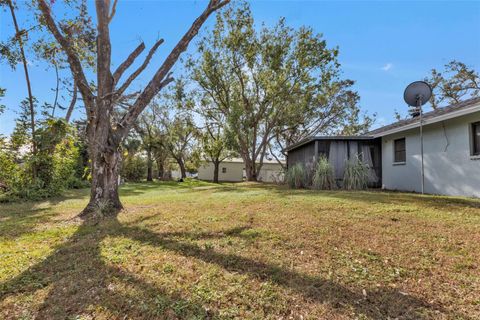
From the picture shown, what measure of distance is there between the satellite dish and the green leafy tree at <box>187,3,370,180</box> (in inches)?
331

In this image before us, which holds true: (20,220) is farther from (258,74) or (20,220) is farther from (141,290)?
(258,74)

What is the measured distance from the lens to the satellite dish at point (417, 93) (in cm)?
882

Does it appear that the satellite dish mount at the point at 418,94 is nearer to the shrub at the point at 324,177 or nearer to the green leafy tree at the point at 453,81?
the shrub at the point at 324,177

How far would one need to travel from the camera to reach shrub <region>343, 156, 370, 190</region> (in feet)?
30.1

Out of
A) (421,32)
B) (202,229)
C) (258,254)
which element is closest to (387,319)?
(258,254)

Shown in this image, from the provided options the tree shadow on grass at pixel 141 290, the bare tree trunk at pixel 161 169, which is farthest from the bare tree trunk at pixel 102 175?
the bare tree trunk at pixel 161 169

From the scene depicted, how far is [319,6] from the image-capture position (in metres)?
9.35

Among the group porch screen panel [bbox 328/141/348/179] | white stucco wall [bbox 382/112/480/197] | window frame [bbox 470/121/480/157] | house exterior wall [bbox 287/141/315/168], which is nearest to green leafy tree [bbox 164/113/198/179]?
house exterior wall [bbox 287/141/315/168]

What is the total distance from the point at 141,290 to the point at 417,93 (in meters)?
10.3

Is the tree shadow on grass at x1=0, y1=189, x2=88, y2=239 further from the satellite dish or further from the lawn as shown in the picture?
the satellite dish

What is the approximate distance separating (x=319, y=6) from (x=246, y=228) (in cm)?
885

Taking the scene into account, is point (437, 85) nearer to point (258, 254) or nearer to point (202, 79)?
point (202, 79)

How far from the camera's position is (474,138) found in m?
7.04

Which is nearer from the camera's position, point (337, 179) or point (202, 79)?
point (337, 179)
